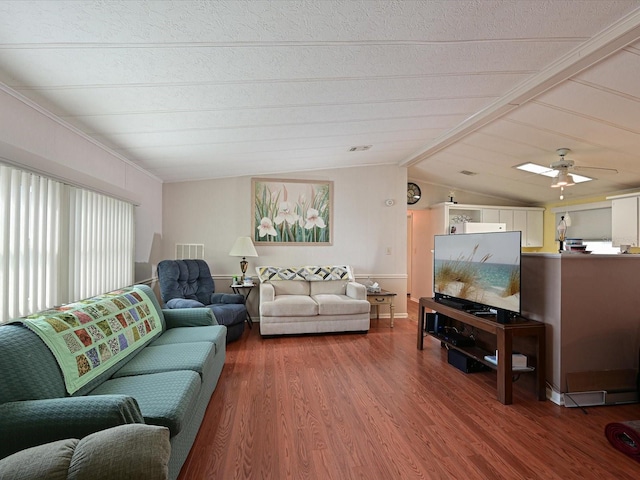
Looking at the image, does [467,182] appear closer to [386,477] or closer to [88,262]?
[386,477]

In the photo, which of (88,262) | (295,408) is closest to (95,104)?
(88,262)

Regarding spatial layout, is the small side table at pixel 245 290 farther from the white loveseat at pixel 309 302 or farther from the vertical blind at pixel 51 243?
the vertical blind at pixel 51 243

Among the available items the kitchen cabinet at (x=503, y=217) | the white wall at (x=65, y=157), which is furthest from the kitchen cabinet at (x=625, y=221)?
the white wall at (x=65, y=157)

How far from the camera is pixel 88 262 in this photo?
282 centimetres

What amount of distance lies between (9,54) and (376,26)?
1749mm

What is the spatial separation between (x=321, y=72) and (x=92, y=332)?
2141 mm

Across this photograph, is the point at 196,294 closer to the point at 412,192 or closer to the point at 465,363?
the point at 465,363

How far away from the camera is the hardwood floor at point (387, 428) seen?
1786 millimetres

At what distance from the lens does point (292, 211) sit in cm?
521

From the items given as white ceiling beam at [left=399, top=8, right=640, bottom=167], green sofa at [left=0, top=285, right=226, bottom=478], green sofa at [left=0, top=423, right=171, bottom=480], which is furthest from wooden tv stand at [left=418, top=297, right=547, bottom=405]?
green sofa at [left=0, top=423, right=171, bottom=480]

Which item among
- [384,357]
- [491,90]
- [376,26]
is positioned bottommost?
[384,357]

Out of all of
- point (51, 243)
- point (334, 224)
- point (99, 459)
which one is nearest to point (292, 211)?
point (334, 224)

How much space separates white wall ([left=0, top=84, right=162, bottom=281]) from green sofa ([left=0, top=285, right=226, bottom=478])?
0.90m

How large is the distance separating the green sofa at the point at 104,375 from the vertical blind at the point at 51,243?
0.87ft
